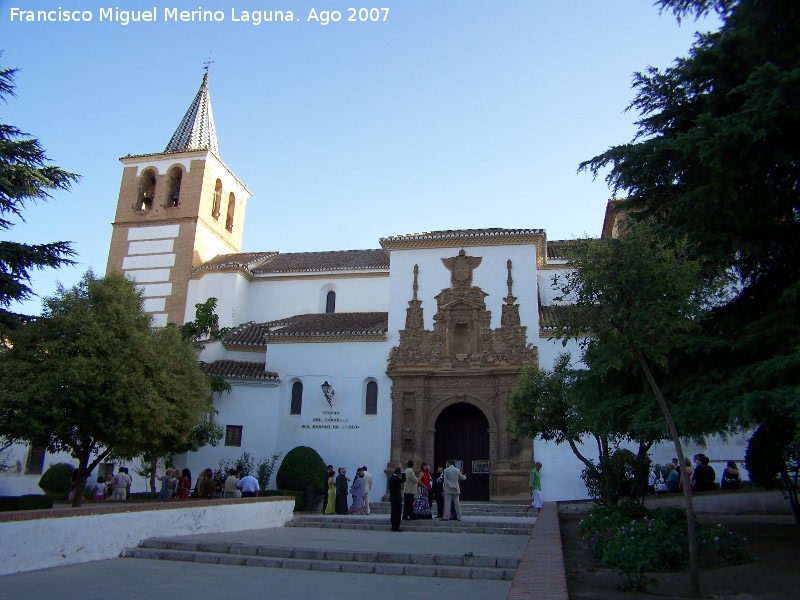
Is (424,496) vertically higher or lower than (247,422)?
lower

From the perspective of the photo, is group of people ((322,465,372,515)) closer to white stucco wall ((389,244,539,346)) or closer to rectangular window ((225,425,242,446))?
rectangular window ((225,425,242,446))

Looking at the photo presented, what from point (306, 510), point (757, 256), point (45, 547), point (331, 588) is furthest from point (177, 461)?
point (757, 256)

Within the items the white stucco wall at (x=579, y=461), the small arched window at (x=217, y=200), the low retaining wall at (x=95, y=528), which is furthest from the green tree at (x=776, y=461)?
the small arched window at (x=217, y=200)

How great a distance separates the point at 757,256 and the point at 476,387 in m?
14.4

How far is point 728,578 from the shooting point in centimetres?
802

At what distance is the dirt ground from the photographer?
23.7 ft

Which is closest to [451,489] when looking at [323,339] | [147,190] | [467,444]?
[467,444]

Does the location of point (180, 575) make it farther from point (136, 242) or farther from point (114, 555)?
point (136, 242)

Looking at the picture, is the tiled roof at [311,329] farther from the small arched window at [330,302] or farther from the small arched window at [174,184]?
the small arched window at [174,184]

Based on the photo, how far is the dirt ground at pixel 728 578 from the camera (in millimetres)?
7223

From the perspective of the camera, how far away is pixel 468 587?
8.10 metres

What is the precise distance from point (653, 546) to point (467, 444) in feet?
53.8

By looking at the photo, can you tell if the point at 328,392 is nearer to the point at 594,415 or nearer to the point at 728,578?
the point at 594,415

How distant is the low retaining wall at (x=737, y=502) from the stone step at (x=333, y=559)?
6.31 metres
